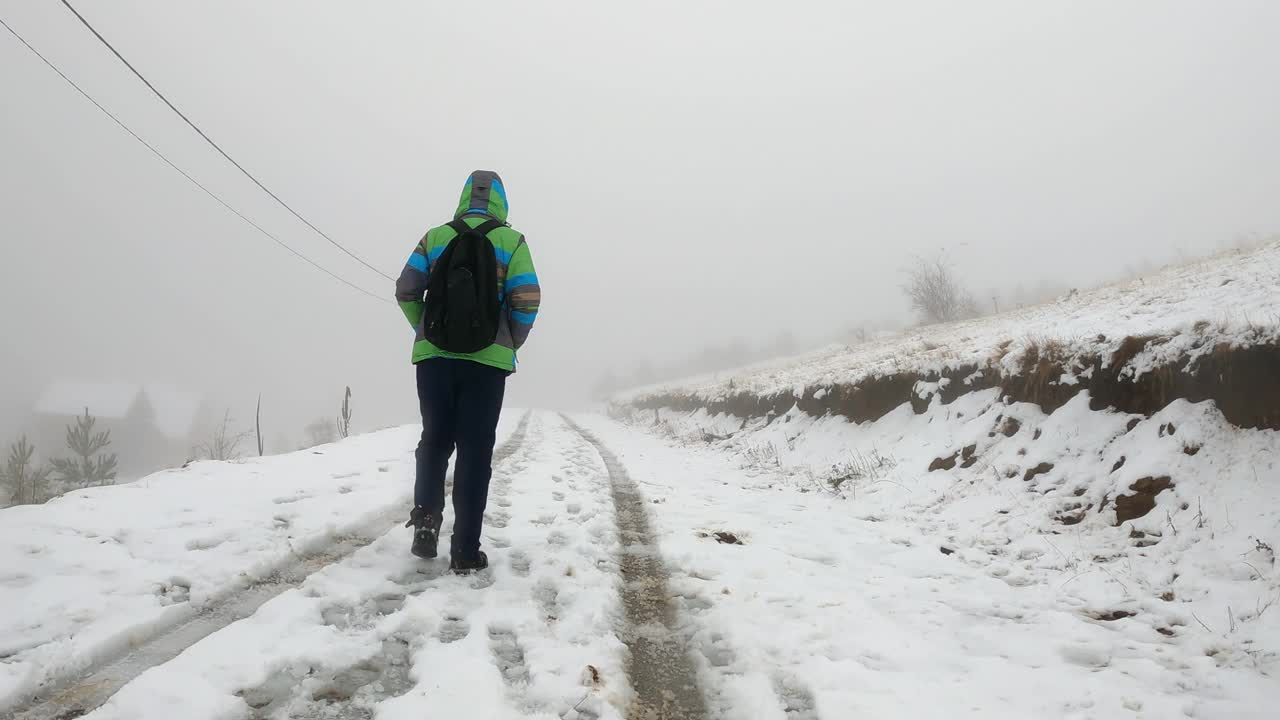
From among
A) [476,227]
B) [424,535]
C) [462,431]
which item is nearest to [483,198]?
[476,227]

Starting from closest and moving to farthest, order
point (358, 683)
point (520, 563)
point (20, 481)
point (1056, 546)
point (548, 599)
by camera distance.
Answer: point (358, 683), point (548, 599), point (520, 563), point (1056, 546), point (20, 481)

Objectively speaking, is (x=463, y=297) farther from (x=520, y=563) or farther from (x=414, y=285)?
(x=520, y=563)

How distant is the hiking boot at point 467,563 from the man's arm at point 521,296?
4.62ft

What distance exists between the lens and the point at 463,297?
3385mm

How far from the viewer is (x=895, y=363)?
8594 mm

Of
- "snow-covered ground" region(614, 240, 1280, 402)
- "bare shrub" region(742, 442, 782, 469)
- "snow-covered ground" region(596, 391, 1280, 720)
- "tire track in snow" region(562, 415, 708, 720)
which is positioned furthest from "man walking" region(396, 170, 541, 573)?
"bare shrub" region(742, 442, 782, 469)

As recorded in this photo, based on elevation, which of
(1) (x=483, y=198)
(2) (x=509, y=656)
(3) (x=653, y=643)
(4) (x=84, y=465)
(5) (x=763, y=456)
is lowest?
(4) (x=84, y=465)

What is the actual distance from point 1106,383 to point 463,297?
5.45 meters

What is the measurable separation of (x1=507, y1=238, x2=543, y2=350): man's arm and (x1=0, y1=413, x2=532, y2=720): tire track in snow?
1928 millimetres

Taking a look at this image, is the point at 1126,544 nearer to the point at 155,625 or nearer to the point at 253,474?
the point at 155,625

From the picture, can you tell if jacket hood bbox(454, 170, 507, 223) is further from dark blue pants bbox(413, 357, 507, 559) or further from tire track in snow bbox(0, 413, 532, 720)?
tire track in snow bbox(0, 413, 532, 720)

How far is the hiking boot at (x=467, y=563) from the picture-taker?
3484 millimetres

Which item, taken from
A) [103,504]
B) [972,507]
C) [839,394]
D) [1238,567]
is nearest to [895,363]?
[839,394]

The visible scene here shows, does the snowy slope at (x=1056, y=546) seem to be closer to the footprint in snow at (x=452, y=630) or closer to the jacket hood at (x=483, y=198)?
the footprint in snow at (x=452, y=630)
